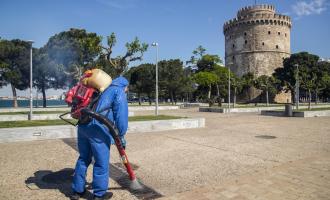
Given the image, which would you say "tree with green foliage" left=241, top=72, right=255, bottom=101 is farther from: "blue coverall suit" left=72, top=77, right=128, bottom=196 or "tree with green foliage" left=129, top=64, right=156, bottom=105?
"blue coverall suit" left=72, top=77, right=128, bottom=196

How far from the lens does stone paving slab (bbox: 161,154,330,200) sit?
15.5 ft

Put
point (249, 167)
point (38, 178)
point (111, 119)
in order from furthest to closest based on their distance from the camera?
point (249, 167)
point (38, 178)
point (111, 119)

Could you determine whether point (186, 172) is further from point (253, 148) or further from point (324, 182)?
point (253, 148)

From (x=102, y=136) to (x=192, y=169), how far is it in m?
2.74

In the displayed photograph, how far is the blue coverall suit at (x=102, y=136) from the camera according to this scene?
175 inches

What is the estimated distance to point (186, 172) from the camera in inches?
245

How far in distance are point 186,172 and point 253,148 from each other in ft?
12.1

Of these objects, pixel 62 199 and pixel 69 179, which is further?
pixel 69 179

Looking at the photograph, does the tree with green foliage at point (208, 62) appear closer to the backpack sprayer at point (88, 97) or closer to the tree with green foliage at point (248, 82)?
the tree with green foliage at point (248, 82)

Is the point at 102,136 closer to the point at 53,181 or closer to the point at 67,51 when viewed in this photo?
the point at 53,181

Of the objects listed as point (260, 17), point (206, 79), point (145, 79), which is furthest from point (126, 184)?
point (260, 17)

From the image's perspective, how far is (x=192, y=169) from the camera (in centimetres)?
648

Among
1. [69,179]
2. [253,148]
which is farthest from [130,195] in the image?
[253,148]

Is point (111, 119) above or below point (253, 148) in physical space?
above
